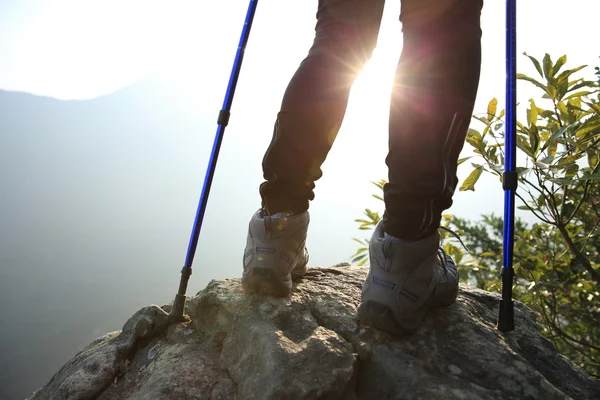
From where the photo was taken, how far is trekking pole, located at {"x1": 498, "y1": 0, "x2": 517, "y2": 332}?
6.26ft

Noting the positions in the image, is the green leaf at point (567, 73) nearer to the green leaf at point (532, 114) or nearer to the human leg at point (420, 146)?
the green leaf at point (532, 114)

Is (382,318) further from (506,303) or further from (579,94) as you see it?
(579,94)

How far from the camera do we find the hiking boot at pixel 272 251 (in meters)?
2.10

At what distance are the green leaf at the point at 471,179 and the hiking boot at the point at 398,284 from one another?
90 centimetres

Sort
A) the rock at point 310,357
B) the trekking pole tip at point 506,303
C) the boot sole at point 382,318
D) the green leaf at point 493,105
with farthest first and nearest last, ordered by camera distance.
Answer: the green leaf at point 493,105 < the trekking pole tip at point 506,303 < the boot sole at point 382,318 < the rock at point 310,357

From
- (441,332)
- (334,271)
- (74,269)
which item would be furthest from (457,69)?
(74,269)

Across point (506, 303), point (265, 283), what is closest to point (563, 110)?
point (506, 303)

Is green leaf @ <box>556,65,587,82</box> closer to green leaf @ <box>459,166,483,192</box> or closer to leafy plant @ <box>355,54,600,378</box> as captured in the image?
leafy plant @ <box>355,54,600,378</box>

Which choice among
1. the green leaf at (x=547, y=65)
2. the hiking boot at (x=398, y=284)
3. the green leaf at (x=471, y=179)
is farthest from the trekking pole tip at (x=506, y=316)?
the green leaf at (x=547, y=65)

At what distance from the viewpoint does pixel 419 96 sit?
66.6 inches

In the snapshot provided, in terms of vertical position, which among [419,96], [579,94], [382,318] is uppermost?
[579,94]

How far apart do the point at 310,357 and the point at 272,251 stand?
624 mm

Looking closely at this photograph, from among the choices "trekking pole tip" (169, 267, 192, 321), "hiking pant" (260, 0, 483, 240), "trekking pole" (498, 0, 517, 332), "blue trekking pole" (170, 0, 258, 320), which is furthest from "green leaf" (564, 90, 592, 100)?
"trekking pole tip" (169, 267, 192, 321)

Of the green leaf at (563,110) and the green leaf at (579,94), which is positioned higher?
the green leaf at (579,94)
